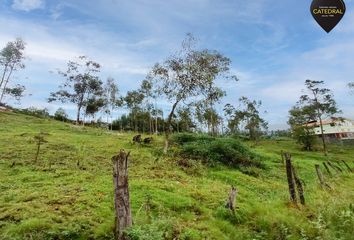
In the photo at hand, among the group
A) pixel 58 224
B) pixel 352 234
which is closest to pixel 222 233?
pixel 352 234

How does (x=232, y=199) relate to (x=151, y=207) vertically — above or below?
above

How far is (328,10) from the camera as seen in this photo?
5672 millimetres

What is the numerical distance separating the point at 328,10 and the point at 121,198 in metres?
5.84

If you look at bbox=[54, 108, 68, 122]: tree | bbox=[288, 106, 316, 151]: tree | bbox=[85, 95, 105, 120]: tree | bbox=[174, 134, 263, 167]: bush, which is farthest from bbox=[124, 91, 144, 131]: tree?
bbox=[174, 134, 263, 167]: bush

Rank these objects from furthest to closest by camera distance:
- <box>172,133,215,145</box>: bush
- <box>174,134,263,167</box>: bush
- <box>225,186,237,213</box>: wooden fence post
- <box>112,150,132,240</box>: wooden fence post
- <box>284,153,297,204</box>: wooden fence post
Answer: <box>172,133,215,145</box>: bush, <box>174,134,263,167</box>: bush, <box>284,153,297,204</box>: wooden fence post, <box>225,186,237,213</box>: wooden fence post, <box>112,150,132,240</box>: wooden fence post

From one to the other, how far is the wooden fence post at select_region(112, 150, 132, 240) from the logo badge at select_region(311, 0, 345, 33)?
16.5 feet

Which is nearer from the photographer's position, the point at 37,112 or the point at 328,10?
the point at 328,10

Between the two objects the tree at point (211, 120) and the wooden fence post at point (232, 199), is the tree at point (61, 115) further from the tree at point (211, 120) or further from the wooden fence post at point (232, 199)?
the wooden fence post at point (232, 199)

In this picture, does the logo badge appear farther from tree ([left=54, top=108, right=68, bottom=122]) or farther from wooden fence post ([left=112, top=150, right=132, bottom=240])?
tree ([left=54, top=108, right=68, bottom=122])

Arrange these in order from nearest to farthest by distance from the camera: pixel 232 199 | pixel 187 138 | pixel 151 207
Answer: pixel 151 207, pixel 232 199, pixel 187 138

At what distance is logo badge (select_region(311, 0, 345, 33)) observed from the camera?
5625 mm

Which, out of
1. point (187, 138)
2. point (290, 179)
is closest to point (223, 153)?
point (187, 138)

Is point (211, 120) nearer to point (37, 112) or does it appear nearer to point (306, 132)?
point (306, 132)

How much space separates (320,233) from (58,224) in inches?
273
